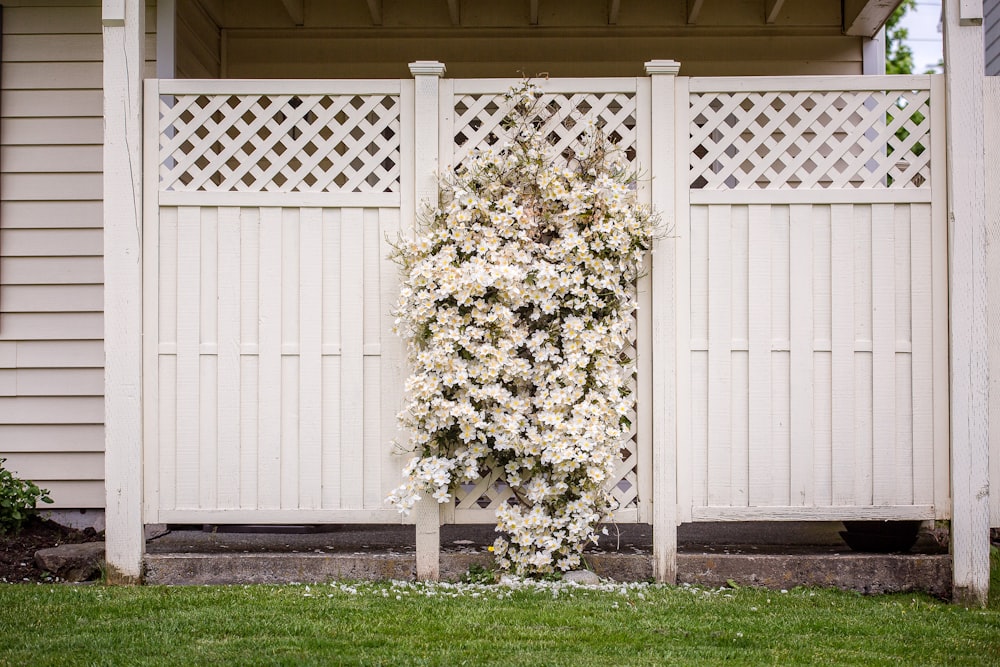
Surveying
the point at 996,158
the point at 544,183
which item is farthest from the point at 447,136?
the point at 996,158

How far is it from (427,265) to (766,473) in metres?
1.72

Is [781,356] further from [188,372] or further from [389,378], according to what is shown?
[188,372]

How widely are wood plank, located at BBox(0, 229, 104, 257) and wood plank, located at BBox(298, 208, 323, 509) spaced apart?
190 centimetres

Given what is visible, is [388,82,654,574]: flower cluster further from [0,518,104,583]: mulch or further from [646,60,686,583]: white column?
[0,518,104,583]: mulch

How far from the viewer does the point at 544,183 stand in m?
3.83

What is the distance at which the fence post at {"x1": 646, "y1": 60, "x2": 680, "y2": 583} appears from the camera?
3916 millimetres

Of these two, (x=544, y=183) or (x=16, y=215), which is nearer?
(x=544, y=183)

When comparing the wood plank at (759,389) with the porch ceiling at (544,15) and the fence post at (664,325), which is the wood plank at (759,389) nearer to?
the fence post at (664,325)

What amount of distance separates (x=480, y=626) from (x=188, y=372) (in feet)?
5.72

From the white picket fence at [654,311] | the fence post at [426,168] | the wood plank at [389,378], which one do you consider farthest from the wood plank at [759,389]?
the wood plank at [389,378]

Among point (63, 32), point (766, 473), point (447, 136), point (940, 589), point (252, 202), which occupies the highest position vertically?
point (63, 32)

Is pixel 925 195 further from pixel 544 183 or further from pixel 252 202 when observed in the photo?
pixel 252 202

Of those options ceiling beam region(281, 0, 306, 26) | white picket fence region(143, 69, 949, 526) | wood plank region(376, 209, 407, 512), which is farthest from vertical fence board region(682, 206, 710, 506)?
ceiling beam region(281, 0, 306, 26)

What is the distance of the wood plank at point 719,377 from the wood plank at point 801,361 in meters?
0.27
